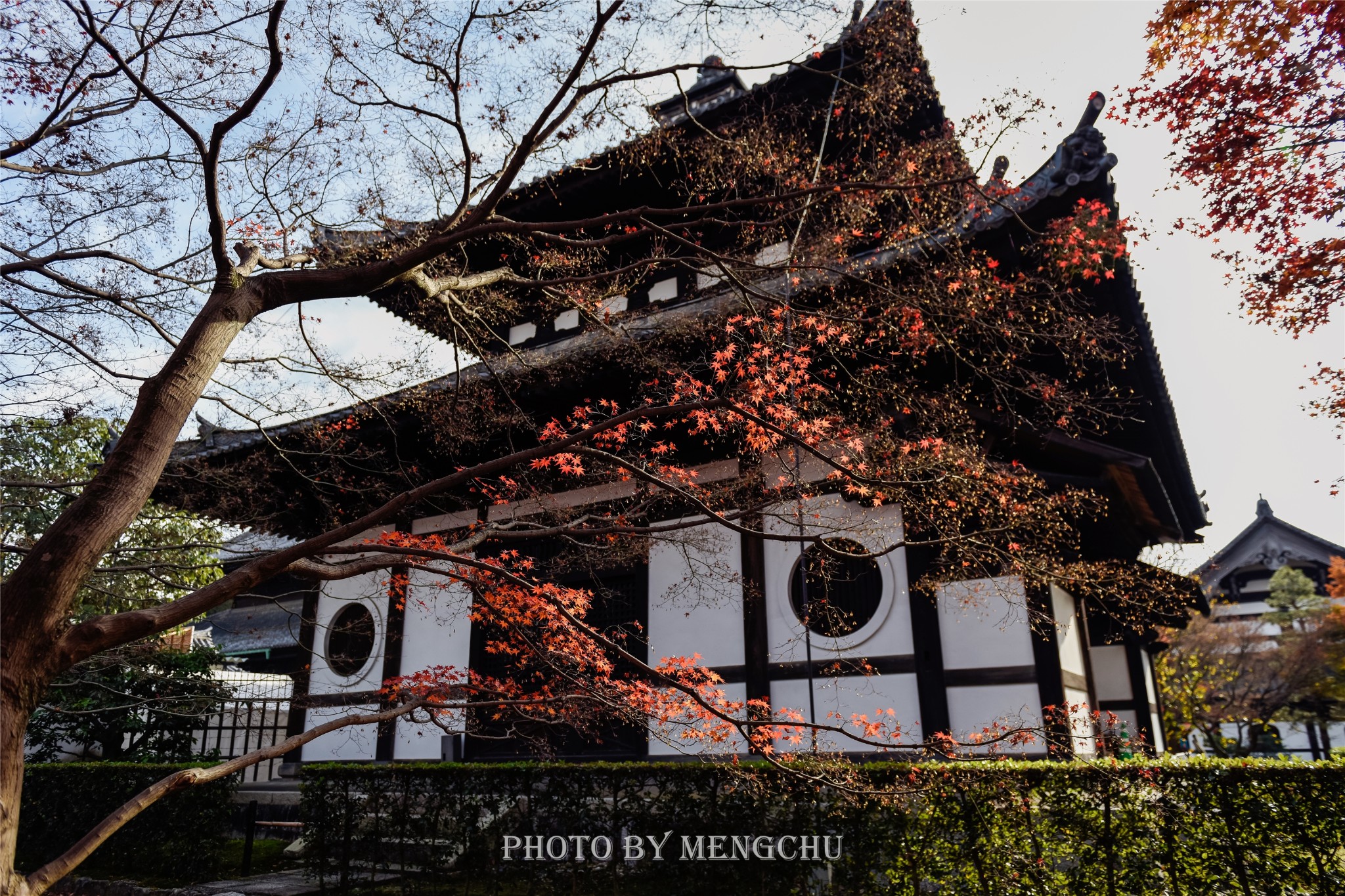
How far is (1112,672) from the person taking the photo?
426 inches

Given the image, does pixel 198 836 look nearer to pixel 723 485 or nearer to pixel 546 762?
pixel 546 762

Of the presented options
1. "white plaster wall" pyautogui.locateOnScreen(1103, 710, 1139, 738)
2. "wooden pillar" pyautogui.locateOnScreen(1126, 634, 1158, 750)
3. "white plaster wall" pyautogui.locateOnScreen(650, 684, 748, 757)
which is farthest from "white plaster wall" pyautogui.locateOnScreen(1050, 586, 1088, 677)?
"white plaster wall" pyautogui.locateOnScreen(1103, 710, 1139, 738)

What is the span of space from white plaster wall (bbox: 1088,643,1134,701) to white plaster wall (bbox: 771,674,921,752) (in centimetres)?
522

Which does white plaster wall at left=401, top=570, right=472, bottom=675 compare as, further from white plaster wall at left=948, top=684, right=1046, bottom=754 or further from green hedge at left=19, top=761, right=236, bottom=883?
white plaster wall at left=948, top=684, right=1046, bottom=754

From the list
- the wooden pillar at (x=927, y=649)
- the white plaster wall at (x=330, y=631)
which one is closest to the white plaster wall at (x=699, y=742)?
the wooden pillar at (x=927, y=649)

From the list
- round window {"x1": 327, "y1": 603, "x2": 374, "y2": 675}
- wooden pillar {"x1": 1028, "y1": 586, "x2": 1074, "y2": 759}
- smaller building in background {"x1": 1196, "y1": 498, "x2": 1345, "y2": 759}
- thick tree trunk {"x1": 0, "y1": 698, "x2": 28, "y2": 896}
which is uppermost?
smaller building in background {"x1": 1196, "y1": 498, "x2": 1345, "y2": 759}

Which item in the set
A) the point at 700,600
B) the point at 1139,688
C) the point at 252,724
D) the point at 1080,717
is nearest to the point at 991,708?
the point at 1080,717

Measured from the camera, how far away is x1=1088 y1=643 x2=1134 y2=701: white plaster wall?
10.7 metres

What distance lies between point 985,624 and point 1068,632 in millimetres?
1334

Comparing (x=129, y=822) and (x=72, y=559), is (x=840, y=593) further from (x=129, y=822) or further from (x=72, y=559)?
(x=129, y=822)

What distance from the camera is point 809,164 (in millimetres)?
8281

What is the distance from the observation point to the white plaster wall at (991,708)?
249 inches

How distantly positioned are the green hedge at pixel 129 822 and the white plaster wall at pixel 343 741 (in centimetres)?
160

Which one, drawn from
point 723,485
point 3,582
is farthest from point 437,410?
point 3,582
